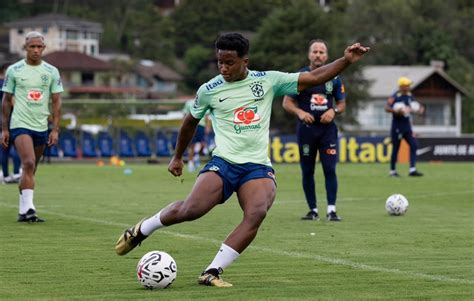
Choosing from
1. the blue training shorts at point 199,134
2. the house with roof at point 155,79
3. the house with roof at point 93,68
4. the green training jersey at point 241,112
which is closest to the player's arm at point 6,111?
the green training jersey at point 241,112

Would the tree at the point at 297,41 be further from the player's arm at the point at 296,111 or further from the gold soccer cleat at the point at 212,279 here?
the gold soccer cleat at the point at 212,279

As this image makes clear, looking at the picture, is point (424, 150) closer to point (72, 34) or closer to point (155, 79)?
point (155, 79)

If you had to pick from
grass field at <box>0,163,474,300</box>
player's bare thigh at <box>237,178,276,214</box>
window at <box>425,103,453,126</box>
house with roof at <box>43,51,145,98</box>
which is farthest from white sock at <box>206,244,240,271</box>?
house with roof at <box>43,51,145,98</box>

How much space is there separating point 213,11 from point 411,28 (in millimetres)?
25791

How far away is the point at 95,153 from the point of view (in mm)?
41938

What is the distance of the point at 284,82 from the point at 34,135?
19.6ft

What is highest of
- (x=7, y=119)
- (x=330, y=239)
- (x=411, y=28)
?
(x=411, y=28)

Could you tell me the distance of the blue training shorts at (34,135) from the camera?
15.7 meters

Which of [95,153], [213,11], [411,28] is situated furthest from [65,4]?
[95,153]

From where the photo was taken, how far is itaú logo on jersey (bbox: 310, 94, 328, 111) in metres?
16.6

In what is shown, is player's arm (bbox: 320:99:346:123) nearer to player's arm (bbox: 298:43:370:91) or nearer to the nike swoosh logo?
player's arm (bbox: 298:43:370:91)

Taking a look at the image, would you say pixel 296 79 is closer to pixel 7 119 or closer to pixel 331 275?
pixel 331 275

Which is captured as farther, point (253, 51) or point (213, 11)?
point (213, 11)

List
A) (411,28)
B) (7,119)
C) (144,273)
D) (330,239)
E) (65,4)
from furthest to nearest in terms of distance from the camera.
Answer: (65,4)
(411,28)
(7,119)
(330,239)
(144,273)
